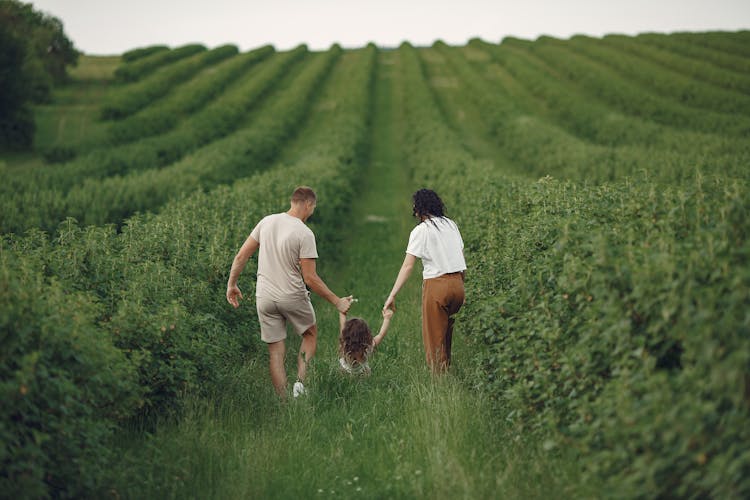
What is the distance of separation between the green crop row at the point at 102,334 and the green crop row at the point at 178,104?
28887 millimetres

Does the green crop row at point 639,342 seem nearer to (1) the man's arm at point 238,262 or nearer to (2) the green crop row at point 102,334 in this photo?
(1) the man's arm at point 238,262

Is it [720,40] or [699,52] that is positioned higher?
[720,40]

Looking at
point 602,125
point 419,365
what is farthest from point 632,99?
point 419,365

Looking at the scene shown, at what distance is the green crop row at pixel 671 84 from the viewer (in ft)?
117

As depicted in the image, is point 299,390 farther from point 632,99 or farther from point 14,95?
point 632,99

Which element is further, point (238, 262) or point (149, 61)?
point (149, 61)

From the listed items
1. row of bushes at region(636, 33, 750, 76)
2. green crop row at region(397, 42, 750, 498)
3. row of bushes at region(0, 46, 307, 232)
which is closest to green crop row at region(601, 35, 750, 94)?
row of bushes at region(636, 33, 750, 76)

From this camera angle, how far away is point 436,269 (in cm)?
646

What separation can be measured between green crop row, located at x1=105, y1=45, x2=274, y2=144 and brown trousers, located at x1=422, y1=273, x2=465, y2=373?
32130 millimetres

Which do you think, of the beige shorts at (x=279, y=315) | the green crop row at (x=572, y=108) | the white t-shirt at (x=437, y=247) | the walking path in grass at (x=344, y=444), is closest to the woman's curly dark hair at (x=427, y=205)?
the white t-shirt at (x=437, y=247)

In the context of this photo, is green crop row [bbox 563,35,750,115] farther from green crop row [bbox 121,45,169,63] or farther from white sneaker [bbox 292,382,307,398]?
green crop row [bbox 121,45,169,63]

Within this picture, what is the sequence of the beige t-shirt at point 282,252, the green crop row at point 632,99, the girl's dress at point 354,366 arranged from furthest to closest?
the green crop row at point 632,99, the girl's dress at point 354,366, the beige t-shirt at point 282,252

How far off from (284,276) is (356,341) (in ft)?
3.37

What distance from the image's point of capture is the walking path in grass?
4.54 m
